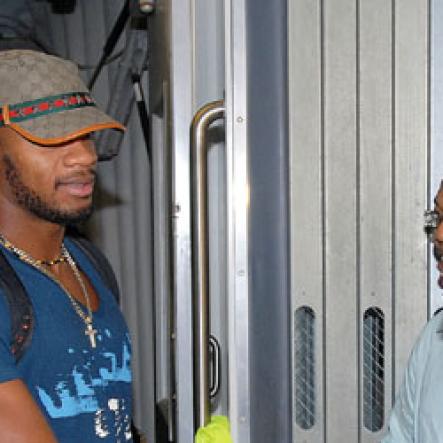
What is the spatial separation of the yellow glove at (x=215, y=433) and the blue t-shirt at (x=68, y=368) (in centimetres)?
21

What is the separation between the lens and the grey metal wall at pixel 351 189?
1.55 meters

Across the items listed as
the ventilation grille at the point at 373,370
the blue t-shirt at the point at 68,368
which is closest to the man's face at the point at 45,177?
the blue t-shirt at the point at 68,368

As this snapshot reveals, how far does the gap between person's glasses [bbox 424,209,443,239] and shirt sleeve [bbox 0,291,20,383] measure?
2.92 feet

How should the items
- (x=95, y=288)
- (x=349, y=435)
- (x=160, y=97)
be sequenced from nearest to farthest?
(x=349, y=435), (x=95, y=288), (x=160, y=97)

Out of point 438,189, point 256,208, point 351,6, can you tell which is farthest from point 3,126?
point 438,189

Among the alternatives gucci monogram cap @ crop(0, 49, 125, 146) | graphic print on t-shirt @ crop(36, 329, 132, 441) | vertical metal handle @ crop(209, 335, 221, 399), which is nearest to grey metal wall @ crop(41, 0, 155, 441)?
vertical metal handle @ crop(209, 335, 221, 399)

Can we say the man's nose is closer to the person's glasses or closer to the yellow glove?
the yellow glove

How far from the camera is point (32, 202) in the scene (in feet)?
5.14

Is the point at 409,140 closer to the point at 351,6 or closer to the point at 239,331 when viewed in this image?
the point at 351,6

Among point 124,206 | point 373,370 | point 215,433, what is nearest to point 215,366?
point 215,433

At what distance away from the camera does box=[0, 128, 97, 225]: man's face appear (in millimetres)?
1543

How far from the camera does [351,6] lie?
156cm

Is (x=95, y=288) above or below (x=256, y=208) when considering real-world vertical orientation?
below

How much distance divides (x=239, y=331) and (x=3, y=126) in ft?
2.21
